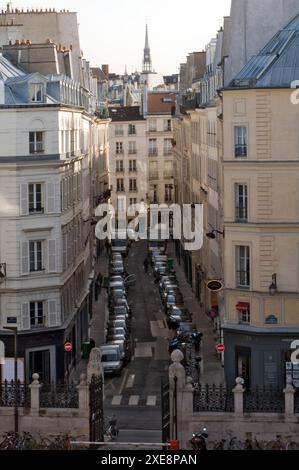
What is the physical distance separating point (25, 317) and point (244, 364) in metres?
10.2

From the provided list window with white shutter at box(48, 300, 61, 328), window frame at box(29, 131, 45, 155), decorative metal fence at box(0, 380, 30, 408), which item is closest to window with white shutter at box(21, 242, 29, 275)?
window with white shutter at box(48, 300, 61, 328)

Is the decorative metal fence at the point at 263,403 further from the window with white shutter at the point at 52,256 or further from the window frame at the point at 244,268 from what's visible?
the window with white shutter at the point at 52,256

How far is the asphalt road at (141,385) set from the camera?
4869cm

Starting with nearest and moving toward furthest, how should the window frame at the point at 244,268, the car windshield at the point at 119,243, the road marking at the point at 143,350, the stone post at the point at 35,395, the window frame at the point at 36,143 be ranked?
the stone post at the point at 35,395, the window frame at the point at 244,268, the window frame at the point at 36,143, the road marking at the point at 143,350, the car windshield at the point at 119,243

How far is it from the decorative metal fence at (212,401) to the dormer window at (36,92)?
18.5m

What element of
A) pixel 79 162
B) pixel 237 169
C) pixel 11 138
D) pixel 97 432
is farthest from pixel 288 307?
pixel 79 162

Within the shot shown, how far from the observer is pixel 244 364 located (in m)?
52.9

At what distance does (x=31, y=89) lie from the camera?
57.8 metres

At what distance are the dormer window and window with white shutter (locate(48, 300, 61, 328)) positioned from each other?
900 centimetres

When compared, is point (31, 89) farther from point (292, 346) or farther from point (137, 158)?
point (137, 158)

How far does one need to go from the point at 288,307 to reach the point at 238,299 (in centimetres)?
229

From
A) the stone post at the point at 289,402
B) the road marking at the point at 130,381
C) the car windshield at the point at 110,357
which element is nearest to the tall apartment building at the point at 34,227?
the car windshield at the point at 110,357

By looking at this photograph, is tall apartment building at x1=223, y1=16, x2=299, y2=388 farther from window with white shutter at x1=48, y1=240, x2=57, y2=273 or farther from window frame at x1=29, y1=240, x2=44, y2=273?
window frame at x1=29, y1=240, x2=44, y2=273

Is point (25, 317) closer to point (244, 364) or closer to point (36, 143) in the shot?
point (36, 143)
